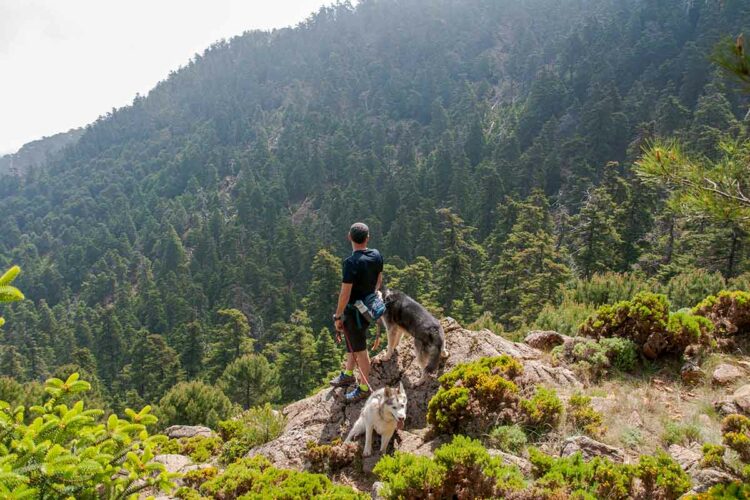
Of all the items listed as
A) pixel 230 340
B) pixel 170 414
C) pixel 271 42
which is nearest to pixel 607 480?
pixel 170 414

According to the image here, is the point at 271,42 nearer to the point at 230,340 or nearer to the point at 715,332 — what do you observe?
the point at 230,340

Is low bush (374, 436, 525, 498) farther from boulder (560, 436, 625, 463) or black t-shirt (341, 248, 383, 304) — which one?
black t-shirt (341, 248, 383, 304)

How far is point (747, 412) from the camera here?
4.52 m

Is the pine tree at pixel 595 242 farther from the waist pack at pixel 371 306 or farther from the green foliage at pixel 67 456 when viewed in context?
the green foliage at pixel 67 456

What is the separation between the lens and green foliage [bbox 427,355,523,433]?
15.6 feet

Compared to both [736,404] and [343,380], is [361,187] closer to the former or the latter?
[343,380]

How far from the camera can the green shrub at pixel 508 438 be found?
14.6 ft

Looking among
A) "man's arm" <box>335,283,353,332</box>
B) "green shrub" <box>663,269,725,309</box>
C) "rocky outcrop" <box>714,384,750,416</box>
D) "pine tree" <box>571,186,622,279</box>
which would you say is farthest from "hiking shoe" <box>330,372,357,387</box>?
"pine tree" <box>571,186,622,279</box>

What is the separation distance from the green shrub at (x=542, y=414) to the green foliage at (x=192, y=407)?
1905cm

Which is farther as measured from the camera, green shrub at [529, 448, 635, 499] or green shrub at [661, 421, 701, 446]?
green shrub at [661, 421, 701, 446]

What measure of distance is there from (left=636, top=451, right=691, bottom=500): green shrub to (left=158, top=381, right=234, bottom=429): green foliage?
20.4 m

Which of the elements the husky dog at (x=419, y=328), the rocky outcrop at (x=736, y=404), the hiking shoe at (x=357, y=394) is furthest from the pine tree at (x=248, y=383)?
the rocky outcrop at (x=736, y=404)

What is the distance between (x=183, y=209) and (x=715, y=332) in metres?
83.3

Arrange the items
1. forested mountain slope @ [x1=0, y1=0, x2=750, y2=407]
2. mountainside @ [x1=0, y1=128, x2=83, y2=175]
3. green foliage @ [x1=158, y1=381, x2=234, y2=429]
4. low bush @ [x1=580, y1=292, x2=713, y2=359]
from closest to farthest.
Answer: low bush @ [x1=580, y1=292, x2=713, y2=359]
green foliage @ [x1=158, y1=381, x2=234, y2=429]
forested mountain slope @ [x1=0, y1=0, x2=750, y2=407]
mountainside @ [x1=0, y1=128, x2=83, y2=175]
